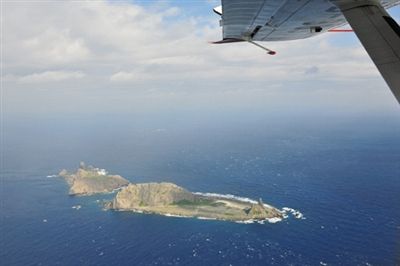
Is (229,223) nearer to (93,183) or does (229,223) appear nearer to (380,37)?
(93,183)

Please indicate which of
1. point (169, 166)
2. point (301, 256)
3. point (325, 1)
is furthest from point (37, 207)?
point (325, 1)

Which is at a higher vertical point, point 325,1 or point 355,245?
point 325,1

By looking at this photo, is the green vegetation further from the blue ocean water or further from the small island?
the blue ocean water

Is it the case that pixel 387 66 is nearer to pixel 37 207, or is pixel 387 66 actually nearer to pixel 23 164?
pixel 37 207

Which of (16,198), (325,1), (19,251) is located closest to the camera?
(325,1)

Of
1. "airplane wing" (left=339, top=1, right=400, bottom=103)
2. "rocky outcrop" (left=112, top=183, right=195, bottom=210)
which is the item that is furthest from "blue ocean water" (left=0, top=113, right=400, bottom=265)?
"airplane wing" (left=339, top=1, right=400, bottom=103)

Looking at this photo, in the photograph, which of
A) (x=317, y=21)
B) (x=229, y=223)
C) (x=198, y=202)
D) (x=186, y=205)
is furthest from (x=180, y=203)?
(x=317, y=21)

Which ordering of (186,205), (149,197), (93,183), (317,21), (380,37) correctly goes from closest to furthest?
1. (380,37)
2. (317,21)
3. (186,205)
4. (149,197)
5. (93,183)

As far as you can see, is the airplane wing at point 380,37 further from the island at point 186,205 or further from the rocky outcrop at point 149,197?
the rocky outcrop at point 149,197
